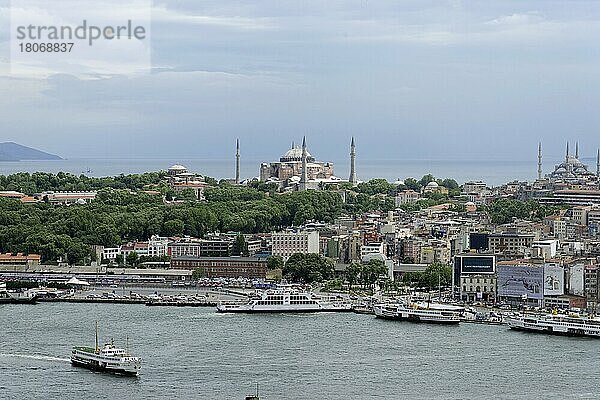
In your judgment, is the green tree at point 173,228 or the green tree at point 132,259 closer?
the green tree at point 132,259

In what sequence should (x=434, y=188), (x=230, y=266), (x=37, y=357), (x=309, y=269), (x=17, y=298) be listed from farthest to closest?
(x=434, y=188), (x=230, y=266), (x=309, y=269), (x=17, y=298), (x=37, y=357)

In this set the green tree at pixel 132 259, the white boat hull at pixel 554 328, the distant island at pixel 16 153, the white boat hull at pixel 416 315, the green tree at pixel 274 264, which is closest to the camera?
the white boat hull at pixel 554 328

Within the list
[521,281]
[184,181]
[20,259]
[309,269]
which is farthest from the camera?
[184,181]

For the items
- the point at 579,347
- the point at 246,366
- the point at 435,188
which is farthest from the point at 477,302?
the point at 435,188

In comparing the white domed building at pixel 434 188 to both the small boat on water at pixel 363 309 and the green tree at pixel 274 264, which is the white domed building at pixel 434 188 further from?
the small boat on water at pixel 363 309

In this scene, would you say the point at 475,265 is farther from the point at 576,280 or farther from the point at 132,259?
the point at 132,259

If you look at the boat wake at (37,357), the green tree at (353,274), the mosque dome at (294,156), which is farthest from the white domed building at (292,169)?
the boat wake at (37,357)

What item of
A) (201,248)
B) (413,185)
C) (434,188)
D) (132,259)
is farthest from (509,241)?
(413,185)
